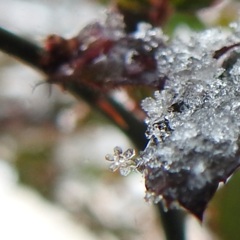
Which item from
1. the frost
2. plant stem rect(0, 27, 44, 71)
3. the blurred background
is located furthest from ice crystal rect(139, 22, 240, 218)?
the blurred background

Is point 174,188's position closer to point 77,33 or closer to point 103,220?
point 77,33

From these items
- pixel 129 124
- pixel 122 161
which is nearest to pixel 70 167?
pixel 129 124

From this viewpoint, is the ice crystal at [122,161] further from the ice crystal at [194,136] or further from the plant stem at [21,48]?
the plant stem at [21,48]

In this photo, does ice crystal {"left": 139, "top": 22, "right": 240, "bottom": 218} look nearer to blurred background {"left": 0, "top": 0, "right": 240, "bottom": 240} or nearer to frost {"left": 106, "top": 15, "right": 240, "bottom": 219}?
frost {"left": 106, "top": 15, "right": 240, "bottom": 219}

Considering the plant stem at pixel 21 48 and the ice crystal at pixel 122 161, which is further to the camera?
the plant stem at pixel 21 48

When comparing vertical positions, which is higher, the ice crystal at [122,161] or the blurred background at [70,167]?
the blurred background at [70,167]

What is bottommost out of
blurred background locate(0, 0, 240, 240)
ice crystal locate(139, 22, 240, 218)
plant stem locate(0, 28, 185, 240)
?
ice crystal locate(139, 22, 240, 218)

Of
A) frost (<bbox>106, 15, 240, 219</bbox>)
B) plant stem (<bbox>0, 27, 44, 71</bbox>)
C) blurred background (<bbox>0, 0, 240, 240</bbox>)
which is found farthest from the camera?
blurred background (<bbox>0, 0, 240, 240</bbox>)

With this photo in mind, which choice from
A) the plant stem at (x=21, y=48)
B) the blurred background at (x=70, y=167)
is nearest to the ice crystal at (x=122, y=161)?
the plant stem at (x=21, y=48)

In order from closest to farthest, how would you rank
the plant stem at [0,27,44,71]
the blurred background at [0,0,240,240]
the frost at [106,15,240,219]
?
the frost at [106,15,240,219]
the plant stem at [0,27,44,71]
the blurred background at [0,0,240,240]

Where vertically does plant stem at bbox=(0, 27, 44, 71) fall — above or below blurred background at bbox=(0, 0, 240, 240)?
below

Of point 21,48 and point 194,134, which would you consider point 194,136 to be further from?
point 21,48
